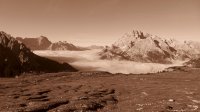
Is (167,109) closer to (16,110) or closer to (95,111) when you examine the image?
(95,111)

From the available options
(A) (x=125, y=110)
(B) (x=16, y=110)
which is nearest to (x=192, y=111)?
(A) (x=125, y=110)

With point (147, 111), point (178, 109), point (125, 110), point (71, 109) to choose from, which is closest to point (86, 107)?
point (71, 109)

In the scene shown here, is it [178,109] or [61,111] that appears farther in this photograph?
[178,109]

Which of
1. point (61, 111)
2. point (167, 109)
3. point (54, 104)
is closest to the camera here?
point (61, 111)

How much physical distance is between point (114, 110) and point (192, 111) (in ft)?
49.8

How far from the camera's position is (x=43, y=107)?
6359 centimetres

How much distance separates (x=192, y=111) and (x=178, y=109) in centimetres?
317

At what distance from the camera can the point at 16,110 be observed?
59.0 metres

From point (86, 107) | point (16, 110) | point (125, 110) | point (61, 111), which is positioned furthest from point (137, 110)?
point (16, 110)

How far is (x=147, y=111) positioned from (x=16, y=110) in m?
25.0

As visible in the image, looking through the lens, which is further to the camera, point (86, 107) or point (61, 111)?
point (86, 107)

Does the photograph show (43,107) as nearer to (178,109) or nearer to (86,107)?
(86,107)

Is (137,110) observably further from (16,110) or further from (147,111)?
(16,110)

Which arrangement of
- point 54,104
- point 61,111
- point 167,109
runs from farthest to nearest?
point 54,104 < point 167,109 < point 61,111
